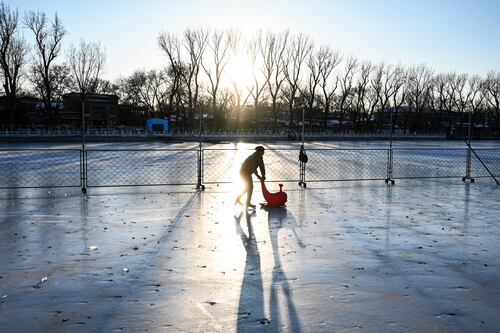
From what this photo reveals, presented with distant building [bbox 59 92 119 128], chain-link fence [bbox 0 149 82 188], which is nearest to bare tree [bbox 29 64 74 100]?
distant building [bbox 59 92 119 128]

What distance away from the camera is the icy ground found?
4.27 metres

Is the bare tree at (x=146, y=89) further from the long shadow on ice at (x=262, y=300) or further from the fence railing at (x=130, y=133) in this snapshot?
the long shadow on ice at (x=262, y=300)

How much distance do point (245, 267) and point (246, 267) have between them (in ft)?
0.04

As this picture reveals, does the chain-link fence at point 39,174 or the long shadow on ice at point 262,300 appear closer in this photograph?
the long shadow on ice at point 262,300

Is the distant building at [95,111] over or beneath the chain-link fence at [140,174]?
over

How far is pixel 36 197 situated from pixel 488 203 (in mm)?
10601

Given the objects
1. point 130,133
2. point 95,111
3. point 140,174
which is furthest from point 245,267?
point 95,111

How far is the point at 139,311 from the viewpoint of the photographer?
4.39 meters

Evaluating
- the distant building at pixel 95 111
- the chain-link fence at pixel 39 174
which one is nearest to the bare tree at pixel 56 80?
the distant building at pixel 95 111

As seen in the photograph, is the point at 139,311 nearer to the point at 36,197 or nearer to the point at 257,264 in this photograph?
the point at 257,264

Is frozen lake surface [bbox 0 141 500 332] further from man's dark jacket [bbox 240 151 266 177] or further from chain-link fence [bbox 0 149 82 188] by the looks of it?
chain-link fence [bbox 0 149 82 188]

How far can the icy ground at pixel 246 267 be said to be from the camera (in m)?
4.27

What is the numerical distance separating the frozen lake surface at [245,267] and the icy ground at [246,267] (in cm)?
2

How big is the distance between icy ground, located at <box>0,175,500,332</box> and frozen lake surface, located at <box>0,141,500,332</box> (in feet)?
0.06
